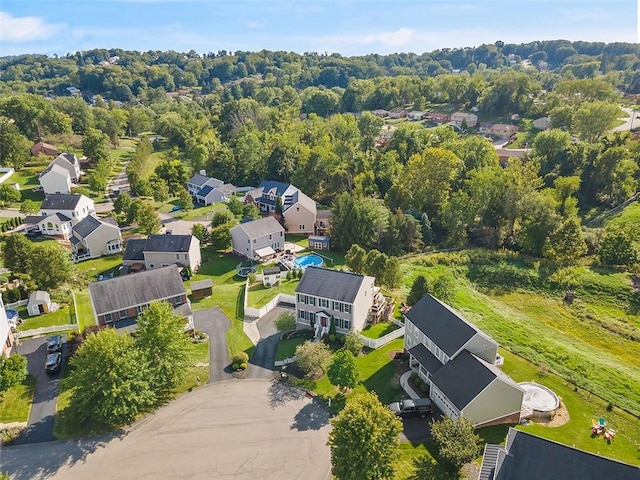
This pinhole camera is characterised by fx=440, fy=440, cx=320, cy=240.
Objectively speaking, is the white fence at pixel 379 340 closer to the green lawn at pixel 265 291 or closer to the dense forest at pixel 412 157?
the green lawn at pixel 265 291

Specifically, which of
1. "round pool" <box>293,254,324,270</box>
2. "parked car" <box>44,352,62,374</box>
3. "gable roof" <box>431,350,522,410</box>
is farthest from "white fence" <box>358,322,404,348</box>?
"parked car" <box>44,352,62,374</box>

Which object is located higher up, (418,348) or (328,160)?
(328,160)

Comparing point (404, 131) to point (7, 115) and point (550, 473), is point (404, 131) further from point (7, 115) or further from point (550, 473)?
point (7, 115)

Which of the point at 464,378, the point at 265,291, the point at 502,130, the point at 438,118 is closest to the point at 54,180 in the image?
the point at 265,291

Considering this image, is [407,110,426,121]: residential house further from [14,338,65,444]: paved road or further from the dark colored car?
[14,338,65,444]: paved road

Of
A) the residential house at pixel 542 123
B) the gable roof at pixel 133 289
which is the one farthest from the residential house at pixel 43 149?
the residential house at pixel 542 123

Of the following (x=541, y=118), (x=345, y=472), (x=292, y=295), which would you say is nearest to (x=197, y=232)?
(x=292, y=295)
